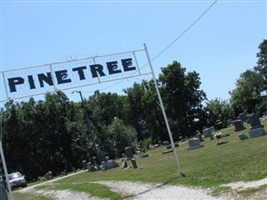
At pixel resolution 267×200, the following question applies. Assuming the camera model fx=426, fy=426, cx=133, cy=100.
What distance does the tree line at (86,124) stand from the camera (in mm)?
63219

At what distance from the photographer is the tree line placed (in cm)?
6322

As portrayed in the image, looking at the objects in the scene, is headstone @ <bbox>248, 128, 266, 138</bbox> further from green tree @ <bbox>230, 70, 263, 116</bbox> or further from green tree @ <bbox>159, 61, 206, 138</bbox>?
green tree @ <bbox>230, 70, 263, 116</bbox>

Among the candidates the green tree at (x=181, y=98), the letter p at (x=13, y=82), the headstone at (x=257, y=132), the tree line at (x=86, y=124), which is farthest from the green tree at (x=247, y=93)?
the letter p at (x=13, y=82)

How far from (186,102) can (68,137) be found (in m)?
19.8

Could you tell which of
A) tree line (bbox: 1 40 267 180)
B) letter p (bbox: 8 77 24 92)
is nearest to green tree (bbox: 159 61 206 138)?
tree line (bbox: 1 40 267 180)

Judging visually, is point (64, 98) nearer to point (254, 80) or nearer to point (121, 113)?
point (121, 113)

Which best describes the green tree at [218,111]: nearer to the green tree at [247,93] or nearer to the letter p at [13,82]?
the green tree at [247,93]

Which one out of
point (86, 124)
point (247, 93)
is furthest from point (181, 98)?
point (247, 93)

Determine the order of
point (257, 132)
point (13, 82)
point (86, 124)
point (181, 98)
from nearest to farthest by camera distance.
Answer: point (13, 82) < point (257, 132) < point (86, 124) < point (181, 98)

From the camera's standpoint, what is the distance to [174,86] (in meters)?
69.6

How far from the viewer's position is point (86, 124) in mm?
67000

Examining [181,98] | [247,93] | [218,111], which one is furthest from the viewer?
[247,93]

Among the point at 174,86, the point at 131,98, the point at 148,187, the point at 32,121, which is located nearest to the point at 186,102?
the point at 174,86

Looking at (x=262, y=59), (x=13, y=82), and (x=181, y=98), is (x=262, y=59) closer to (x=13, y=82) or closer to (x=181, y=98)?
(x=181, y=98)
